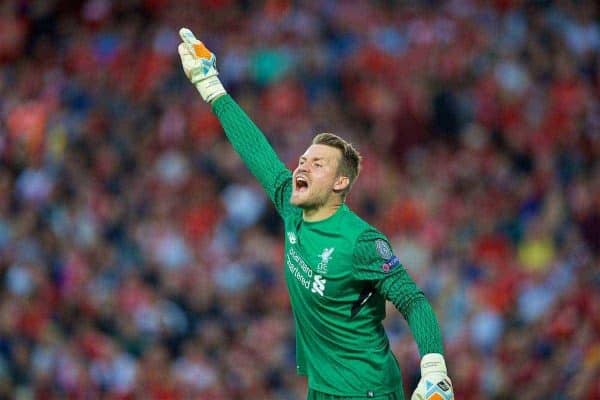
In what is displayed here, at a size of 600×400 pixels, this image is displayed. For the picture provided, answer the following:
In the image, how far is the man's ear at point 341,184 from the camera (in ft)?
18.2

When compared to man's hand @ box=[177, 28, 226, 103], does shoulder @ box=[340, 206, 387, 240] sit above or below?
below

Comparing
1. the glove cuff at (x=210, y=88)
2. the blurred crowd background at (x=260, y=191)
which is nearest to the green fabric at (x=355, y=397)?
the glove cuff at (x=210, y=88)

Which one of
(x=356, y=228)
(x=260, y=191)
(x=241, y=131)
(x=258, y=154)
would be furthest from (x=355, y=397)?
(x=260, y=191)

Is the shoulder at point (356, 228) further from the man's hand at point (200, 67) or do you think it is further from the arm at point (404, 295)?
the man's hand at point (200, 67)

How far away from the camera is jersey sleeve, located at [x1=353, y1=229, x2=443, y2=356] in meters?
5.18

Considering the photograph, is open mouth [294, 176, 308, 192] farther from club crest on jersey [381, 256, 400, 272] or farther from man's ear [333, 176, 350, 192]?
club crest on jersey [381, 256, 400, 272]

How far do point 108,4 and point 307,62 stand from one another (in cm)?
313

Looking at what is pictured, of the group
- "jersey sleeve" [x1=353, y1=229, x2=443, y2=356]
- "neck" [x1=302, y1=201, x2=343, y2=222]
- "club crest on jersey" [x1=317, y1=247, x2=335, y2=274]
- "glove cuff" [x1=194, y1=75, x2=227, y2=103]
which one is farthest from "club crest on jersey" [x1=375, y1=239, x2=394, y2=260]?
"glove cuff" [x1=194, y1=75, x2=227, y2=103]

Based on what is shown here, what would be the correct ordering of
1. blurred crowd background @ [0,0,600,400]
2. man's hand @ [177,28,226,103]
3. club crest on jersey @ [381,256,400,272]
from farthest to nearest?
blurred crowd background @ [0,0,600,400] → man's hand @ [177,28,226,103] → club crest on jersey @ [381,256,400,272]

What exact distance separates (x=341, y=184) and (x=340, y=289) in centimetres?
51

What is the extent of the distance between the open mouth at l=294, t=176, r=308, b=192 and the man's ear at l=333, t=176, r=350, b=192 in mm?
136

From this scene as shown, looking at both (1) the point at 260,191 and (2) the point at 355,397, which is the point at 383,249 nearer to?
(2) the point at 355,397

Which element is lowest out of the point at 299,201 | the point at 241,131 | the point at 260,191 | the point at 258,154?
the point at 299,201

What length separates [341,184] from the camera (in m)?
5.58
